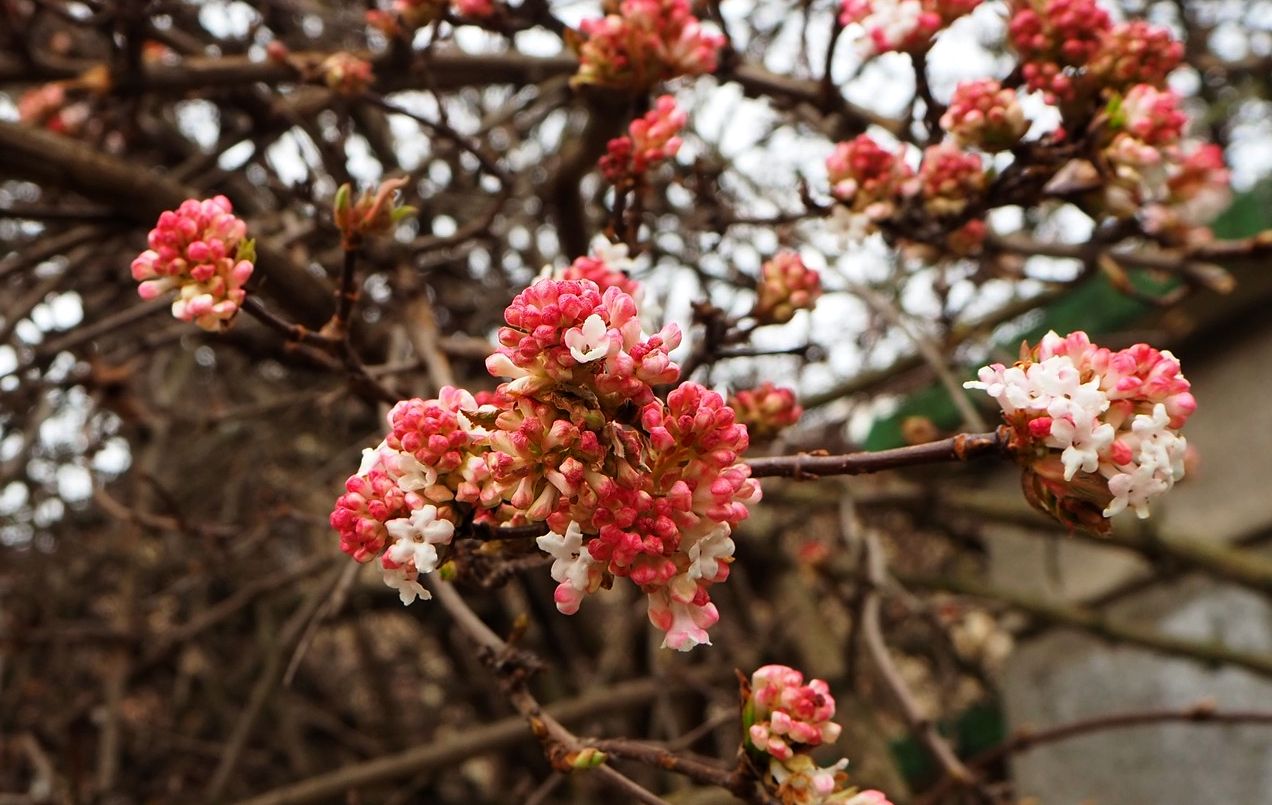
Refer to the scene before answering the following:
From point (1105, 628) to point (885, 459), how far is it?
284cm

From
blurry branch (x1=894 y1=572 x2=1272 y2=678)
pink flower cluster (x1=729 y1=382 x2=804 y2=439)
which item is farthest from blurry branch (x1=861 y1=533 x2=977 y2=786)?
pink flower cluster (x1=729 y1=382 x2=804 y2=439)

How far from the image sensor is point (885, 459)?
1.24 metres

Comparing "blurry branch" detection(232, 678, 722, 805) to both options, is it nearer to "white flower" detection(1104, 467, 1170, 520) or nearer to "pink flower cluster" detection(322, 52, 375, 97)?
"pink flower cluster" detection(322, 52, 375, 97)

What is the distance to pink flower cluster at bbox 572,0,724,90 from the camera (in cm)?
192

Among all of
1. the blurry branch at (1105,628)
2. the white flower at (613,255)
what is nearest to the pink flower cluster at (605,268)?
the white flower at (613,255)

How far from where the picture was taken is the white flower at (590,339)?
103 cm

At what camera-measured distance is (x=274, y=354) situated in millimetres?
2523

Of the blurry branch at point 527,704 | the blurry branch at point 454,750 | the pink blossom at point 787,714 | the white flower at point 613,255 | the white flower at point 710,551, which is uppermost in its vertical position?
the white flower at point 613,255

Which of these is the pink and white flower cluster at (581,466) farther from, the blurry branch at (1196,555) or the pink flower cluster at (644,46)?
the blurry branch at (1196,555)

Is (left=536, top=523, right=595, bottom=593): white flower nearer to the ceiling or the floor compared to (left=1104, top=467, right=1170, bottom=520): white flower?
nearer to the ceiling

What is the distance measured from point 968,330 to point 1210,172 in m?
1.17

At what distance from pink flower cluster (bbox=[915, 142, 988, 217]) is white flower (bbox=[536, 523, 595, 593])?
1178mm

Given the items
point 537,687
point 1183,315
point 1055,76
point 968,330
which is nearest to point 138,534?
point 537,687

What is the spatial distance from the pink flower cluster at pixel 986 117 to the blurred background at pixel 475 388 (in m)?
0.26
